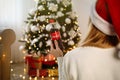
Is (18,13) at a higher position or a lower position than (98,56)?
lower

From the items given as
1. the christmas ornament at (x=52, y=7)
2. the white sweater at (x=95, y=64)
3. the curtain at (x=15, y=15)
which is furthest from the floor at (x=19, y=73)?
the white sweater at (x=95, y=64)

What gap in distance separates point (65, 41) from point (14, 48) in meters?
1.44

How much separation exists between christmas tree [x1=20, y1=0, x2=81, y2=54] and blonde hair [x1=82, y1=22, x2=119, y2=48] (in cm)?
266

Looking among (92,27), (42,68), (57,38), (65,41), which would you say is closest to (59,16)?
(65,41)

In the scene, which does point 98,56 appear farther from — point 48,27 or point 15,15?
point 15,15

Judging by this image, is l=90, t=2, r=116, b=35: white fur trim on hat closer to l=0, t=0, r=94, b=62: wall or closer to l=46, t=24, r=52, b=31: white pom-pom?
l=46, t=24, r=52, b=31: white pom-pom

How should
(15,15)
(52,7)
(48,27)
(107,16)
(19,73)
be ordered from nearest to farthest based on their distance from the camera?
(107,16), (48,27), (52,7), (19,73), (15,15)

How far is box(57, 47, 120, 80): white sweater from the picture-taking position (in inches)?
30.9

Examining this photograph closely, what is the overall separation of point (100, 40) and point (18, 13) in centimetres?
402

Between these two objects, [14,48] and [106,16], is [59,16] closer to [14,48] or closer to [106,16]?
[14,48]

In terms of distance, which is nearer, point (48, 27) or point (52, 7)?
point (48, 27)

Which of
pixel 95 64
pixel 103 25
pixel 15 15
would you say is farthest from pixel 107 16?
pixel 15 15

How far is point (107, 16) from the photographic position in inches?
30.7

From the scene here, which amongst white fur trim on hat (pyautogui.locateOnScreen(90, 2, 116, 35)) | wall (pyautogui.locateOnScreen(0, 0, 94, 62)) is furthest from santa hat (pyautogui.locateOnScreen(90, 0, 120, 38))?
wall (pyautogui.locateOnScreen(0, 0, 94, 62))
